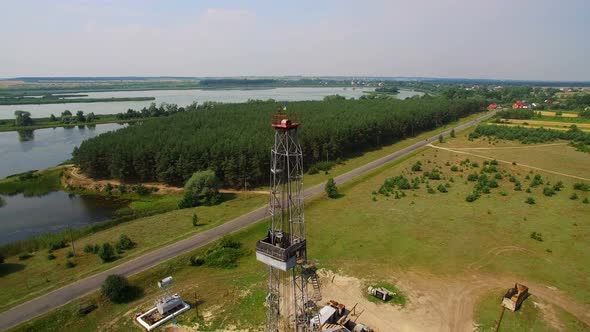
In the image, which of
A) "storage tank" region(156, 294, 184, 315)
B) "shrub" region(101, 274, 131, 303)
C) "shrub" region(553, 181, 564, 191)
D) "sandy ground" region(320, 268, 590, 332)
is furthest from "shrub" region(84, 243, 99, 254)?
"shrub" region(553, 181, 564, 191)

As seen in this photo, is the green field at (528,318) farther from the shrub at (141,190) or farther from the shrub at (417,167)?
the shrub at (141,190)

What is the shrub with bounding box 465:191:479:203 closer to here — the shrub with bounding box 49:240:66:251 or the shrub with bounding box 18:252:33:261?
the shrub with bounding box 49:240:66:251

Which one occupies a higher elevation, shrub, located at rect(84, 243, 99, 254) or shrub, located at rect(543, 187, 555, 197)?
shrub, located at rect(543, 187, 555, 197)

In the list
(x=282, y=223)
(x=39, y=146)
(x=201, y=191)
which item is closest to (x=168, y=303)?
(x=282, y=223)

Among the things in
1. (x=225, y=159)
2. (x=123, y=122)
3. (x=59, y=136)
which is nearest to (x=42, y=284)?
(x=225, y=159)

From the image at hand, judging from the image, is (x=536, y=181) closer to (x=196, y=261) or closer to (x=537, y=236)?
(x=537, y=236)
